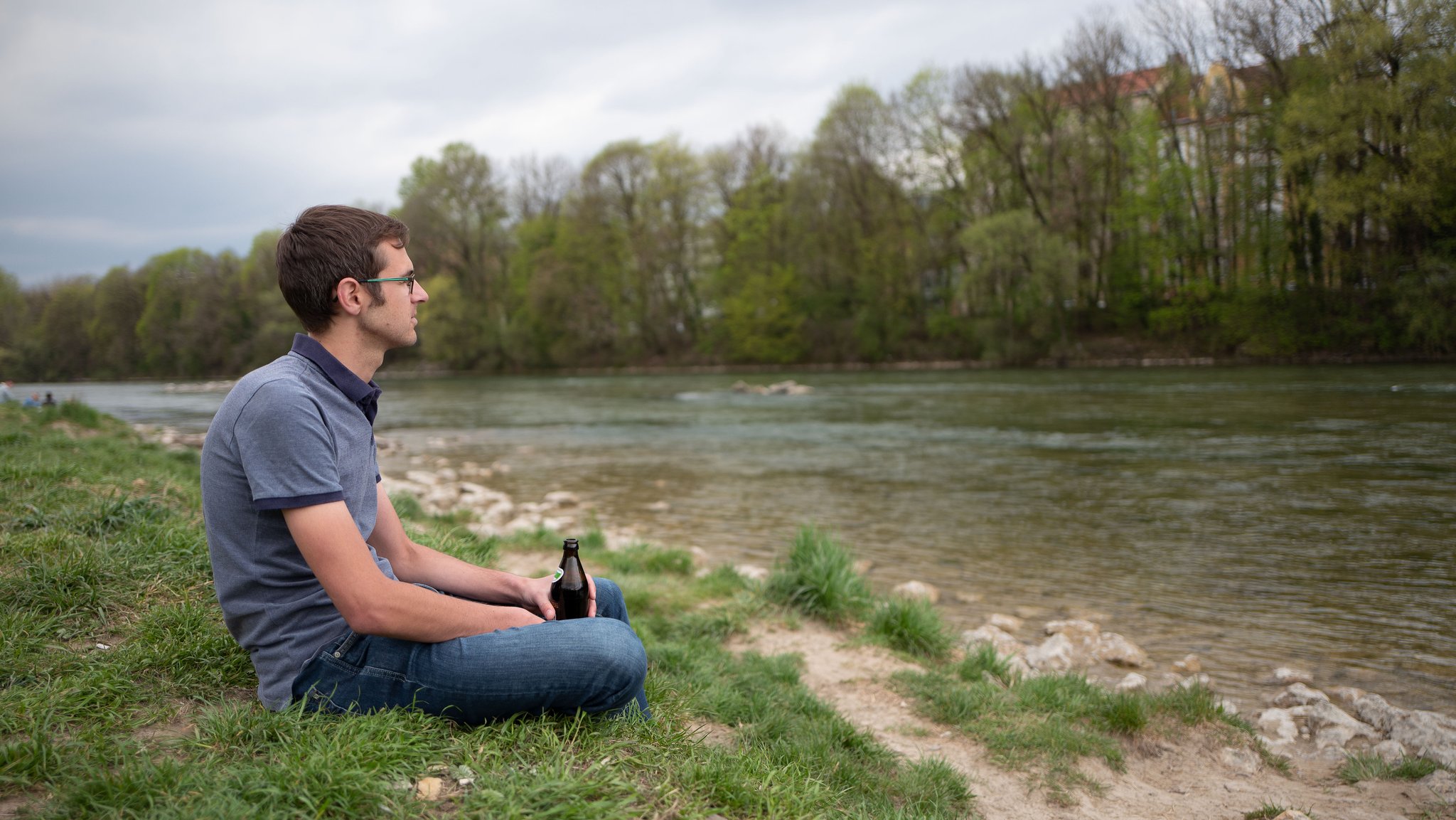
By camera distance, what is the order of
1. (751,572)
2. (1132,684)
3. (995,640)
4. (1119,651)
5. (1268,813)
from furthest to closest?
(751,572)
(995,640)
(1119,651)
(1132,684)
(1268,813)

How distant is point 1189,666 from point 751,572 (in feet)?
10.6

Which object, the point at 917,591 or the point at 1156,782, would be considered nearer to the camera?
the point at 1156,782

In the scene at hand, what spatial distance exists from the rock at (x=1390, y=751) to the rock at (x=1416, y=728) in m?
0.08

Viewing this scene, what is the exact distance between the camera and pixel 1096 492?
10.8 m

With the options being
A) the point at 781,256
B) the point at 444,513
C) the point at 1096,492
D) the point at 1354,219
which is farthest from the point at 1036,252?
the point at 444,513

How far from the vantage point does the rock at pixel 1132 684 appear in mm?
4734

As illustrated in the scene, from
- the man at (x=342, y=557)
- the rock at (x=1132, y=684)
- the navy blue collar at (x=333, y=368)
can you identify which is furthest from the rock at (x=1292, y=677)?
the navy blue collar at (x=333, y=368)

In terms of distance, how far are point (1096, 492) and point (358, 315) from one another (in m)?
10.2

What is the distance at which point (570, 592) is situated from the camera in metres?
3.03

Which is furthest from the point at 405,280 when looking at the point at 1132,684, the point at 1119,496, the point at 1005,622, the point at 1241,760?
the point at 1119,496

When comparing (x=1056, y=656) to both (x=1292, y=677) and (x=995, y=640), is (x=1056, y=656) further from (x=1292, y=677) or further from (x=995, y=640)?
(x=1292, y=677)

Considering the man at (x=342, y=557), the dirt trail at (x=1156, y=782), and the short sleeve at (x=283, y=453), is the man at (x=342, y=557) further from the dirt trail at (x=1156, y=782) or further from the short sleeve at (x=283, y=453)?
the dirt trail at (x=1156, y=782)

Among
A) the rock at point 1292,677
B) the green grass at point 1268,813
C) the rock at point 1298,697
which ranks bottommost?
the rock at point 1292,677

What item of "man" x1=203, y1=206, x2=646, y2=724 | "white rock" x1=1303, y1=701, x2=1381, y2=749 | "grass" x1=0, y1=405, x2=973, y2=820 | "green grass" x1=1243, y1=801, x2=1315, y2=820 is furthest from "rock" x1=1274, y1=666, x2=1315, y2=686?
"man" x1=203, y1=206, x2=646, y2=724
